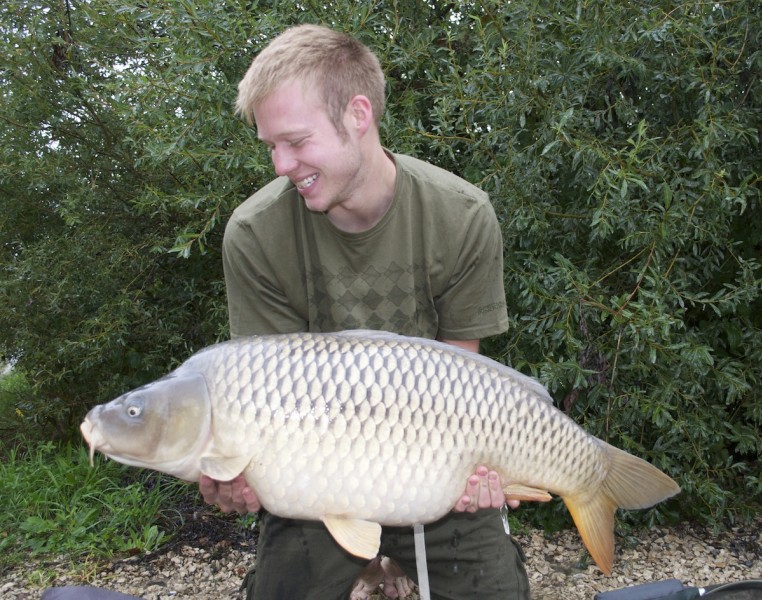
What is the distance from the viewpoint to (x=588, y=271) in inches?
97.8

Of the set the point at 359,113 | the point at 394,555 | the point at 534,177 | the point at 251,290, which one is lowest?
the point at 394,555

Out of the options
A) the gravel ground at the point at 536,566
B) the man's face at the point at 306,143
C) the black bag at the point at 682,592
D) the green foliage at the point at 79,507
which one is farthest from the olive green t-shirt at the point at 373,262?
the green foliage at the point at 79,507

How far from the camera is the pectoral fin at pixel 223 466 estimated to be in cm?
136

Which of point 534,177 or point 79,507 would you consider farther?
point 79,507

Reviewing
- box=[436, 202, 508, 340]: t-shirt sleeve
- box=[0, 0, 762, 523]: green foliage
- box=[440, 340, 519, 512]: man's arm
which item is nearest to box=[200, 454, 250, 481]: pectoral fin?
box=[440, 340, 519, 512]: man's arm

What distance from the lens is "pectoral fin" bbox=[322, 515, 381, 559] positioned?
1.38m

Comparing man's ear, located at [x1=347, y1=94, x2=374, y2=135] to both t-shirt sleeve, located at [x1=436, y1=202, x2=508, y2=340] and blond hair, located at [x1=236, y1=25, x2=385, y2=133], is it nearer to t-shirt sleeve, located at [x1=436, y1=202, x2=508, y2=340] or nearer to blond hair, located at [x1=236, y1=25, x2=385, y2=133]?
blond hair, located at [x1=236, y1=25, x2=385, y2=133]

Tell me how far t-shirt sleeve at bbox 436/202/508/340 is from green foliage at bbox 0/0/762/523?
46 cm

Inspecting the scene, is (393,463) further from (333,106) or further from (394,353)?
(333,106)

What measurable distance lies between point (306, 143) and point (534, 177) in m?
0.99

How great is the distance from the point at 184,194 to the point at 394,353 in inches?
52.6

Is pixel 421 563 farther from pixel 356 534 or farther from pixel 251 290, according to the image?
pixel 251 290

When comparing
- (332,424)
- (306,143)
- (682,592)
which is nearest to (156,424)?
(332,424)

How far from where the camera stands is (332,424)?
1.36 meters
